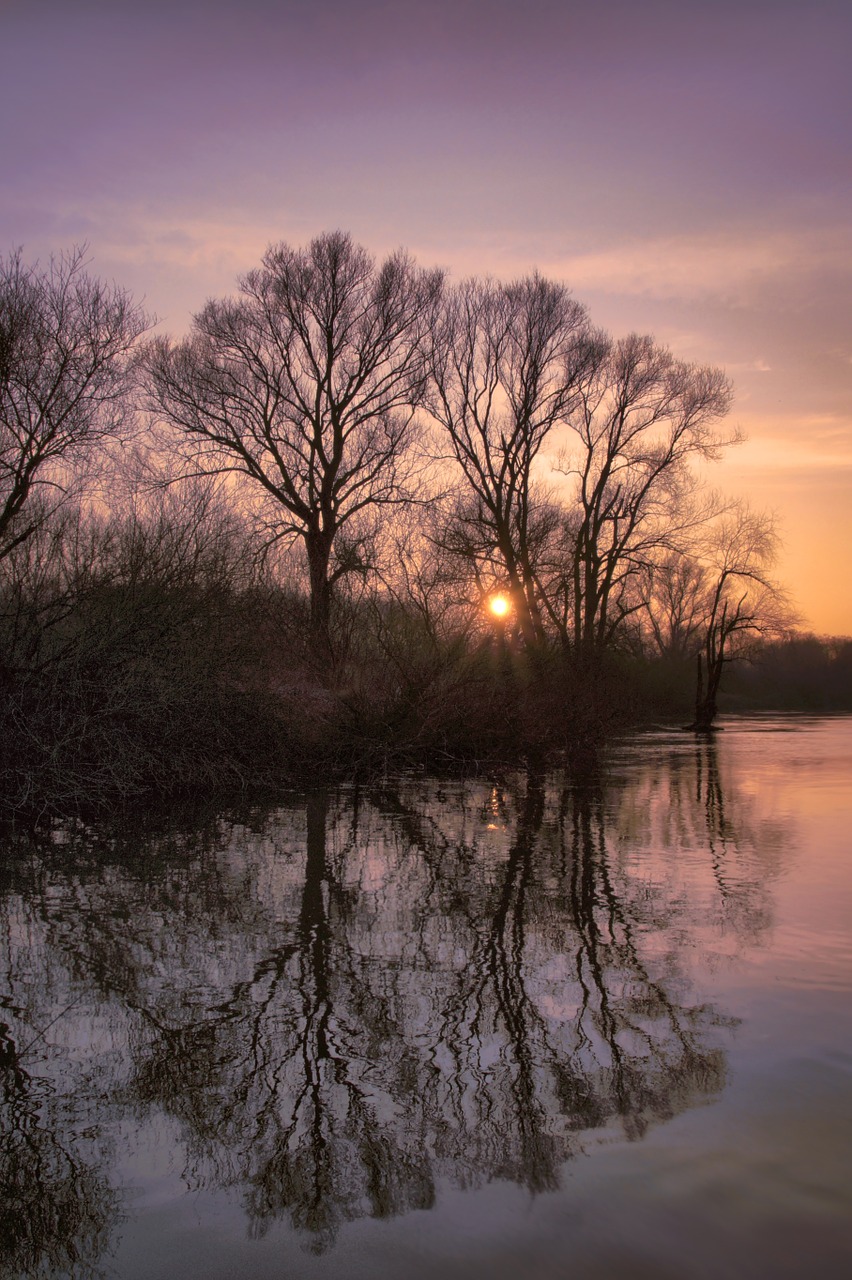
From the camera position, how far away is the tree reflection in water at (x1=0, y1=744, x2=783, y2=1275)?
3.73 m

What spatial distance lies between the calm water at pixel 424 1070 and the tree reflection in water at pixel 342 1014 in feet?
0.06

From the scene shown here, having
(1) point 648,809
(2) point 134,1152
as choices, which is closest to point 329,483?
(1) point 648,809

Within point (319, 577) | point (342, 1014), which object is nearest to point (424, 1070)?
point (342, 1014)

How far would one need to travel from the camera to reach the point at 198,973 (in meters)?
5.98

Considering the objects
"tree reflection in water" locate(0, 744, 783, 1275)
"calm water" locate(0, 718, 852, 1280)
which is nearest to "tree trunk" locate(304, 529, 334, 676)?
"tree reflection in water" locate(0, 744, 783, 1275)

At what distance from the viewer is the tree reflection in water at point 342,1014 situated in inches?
147

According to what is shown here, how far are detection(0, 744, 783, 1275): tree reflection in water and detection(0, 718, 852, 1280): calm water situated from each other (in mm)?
17

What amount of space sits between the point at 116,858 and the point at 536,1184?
6937 millimetres

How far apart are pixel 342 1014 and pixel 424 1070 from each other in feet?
2.67

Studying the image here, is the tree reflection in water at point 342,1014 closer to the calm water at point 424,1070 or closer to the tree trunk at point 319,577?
the calm water at point 424,1070

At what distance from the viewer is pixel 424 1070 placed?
454 centimetres

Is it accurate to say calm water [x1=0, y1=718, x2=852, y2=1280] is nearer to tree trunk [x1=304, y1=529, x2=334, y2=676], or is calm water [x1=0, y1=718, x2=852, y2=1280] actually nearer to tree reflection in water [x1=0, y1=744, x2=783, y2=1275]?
tree reflection in water [x1=0, y1=744, x2=783, y2=1275]

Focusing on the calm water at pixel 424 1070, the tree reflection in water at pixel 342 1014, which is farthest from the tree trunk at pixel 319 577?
the calm water at pixel 424 1070

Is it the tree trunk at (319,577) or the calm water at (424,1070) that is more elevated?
the tree trunk at (319,577)
